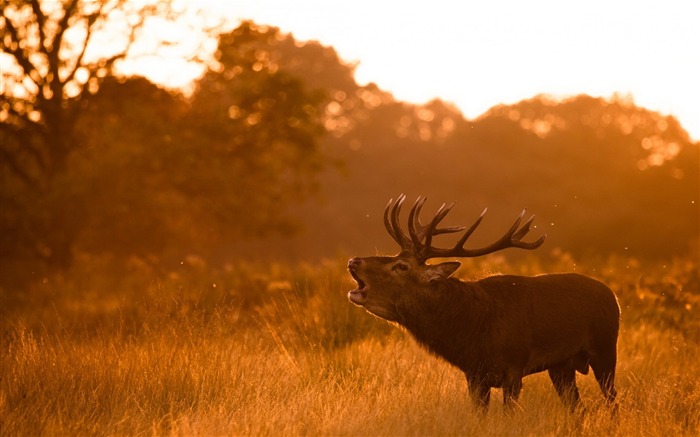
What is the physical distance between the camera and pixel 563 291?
8.80 m

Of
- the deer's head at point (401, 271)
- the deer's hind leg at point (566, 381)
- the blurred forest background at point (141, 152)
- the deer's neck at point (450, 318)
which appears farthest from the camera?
the blurred forest background at point (141, 152)

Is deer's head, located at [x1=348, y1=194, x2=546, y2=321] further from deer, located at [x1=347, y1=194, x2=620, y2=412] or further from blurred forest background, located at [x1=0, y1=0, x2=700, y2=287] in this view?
blurred forest background, located at [x1=0, y1=0, x2=700, y2=287]

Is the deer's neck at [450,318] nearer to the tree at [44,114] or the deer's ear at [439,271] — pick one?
the deer's ear at [439,271]

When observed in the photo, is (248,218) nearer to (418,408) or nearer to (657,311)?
(657,311)

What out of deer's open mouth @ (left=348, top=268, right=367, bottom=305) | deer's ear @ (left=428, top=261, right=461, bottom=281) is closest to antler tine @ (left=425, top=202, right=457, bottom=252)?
deer's ear @ (left=428, top=261, right=461, bottom=281)

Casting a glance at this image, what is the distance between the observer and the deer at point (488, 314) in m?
8.34

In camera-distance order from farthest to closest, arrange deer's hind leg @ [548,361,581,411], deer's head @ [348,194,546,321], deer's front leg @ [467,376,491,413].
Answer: deer's hind leg @ [548,361,581,411], deer's head @ [348,194,546,321], deer's front leg @ [467,376,491,413]

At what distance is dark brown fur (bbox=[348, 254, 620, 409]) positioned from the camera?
8.34m

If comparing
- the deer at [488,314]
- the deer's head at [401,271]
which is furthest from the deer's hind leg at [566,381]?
the deer's head at [401,271]

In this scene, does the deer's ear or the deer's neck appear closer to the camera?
the deer's neck

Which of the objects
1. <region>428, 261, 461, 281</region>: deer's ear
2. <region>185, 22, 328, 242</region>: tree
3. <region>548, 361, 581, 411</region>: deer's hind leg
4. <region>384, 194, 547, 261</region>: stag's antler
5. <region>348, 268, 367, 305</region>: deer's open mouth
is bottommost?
<region>548, 361, 581, 411</region>: deer's hind leg

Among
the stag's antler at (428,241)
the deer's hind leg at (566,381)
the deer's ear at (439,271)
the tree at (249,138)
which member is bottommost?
the deer's hind leg at (566,381)

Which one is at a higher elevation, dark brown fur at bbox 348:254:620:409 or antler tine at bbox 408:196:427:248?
antler tine at bbox 408:196:427:248

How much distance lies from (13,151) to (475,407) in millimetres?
18506
